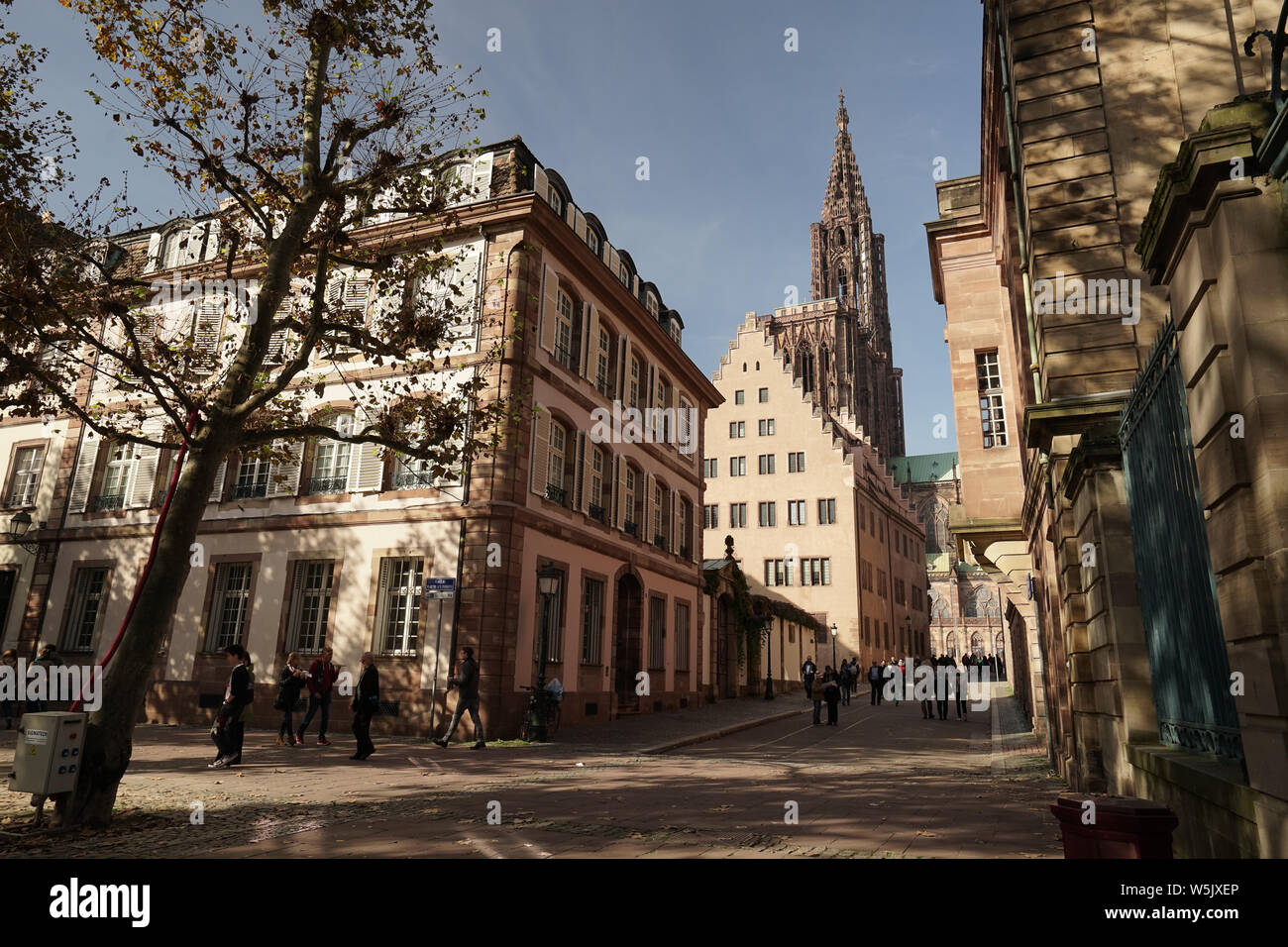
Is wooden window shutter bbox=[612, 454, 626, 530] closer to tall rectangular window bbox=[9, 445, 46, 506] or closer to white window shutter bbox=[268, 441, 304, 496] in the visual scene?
white window shutter bbox=[268, 441, 304, 496]

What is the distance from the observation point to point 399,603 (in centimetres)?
1867

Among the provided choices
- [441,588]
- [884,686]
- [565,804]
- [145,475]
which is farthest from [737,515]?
[565,804]

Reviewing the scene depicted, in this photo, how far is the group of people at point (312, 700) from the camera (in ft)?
38.7

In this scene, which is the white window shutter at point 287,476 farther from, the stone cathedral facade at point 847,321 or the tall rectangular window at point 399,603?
the stone cathedral facade at point 847,321

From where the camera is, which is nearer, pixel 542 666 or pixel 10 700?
pixel 542 666

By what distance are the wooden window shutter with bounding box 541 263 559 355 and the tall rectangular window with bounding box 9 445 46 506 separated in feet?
55.1

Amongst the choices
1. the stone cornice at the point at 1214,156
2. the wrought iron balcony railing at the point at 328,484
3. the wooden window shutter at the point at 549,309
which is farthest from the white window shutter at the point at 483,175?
the stone cornice at the point at 1214,156

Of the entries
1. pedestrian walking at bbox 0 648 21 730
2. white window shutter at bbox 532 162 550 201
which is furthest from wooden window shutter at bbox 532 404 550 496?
pedestrian walking at bbox 0 648 21 730

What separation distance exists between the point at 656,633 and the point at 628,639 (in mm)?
2008

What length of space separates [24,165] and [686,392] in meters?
22.8

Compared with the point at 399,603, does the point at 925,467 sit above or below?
above

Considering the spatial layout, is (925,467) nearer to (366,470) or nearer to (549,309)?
(549,309)

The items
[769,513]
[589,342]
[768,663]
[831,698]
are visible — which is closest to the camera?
[831,698]

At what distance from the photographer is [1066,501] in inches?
350
